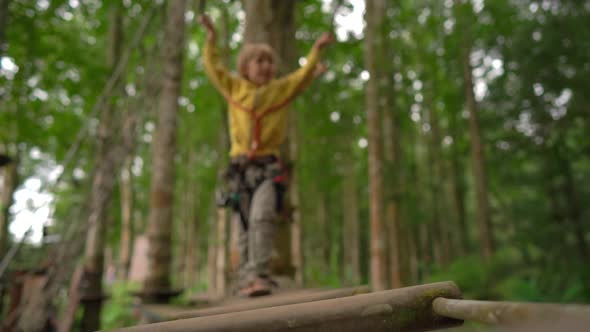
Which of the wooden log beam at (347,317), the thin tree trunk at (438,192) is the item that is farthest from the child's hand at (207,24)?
the thin tree trunk at (438,192)

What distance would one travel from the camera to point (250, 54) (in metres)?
3.59

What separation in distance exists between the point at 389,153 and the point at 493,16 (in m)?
5.50

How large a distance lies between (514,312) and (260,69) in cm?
293

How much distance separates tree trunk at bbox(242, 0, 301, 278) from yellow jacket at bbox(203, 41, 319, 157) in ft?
2.77

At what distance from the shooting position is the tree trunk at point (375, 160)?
7.88m

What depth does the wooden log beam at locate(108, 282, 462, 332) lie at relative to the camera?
1226 millimetres

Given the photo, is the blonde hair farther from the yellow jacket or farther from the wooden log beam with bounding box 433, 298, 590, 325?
the wooden log beam with bounding box 433, 298, 590, 325

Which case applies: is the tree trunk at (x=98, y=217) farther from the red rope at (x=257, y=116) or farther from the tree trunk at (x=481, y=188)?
the tree trunk at (x=481, y=188)

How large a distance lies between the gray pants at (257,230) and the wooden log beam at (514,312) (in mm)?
1961

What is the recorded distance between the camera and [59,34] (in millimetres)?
8852

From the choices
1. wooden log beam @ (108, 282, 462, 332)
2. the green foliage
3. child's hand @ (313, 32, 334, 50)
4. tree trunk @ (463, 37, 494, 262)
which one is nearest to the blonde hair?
child's hand @ (313, 32, 334, 50)

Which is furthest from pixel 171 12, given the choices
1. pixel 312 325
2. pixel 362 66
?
pixel 362 66

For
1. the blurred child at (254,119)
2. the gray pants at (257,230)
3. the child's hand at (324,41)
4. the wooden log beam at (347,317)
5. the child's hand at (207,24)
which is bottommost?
the wooden log beam at (347,317)

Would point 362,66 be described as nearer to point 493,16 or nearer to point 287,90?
point 493,16
